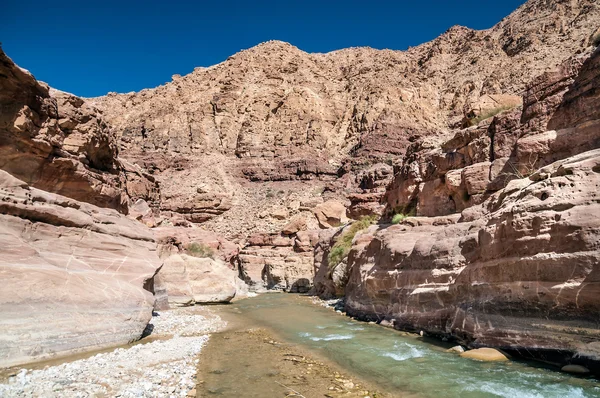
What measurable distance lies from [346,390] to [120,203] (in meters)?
14.7

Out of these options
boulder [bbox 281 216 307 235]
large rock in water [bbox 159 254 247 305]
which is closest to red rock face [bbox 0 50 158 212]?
large rock in water [bbox 159 254 247 305]

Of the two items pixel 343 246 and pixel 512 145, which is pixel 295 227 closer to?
pixel 343 246

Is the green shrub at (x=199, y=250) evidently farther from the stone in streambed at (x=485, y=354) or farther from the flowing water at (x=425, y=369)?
the stone in streambed at (x=485, y=354)

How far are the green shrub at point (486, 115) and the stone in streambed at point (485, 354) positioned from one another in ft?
29.8

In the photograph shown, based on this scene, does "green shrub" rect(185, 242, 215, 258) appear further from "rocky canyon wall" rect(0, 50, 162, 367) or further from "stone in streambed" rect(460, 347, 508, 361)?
"stone in streambed" rect(460, 347, 508, 361)

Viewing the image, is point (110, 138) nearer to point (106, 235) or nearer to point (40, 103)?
point (40, 103)

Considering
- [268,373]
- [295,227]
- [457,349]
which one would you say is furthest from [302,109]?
[268,373]

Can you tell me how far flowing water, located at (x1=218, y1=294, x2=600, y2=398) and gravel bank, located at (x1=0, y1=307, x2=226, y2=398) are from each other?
2.91 m

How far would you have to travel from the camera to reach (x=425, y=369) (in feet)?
21.3

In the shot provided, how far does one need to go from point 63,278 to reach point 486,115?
14.2m

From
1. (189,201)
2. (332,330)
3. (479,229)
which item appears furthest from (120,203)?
(189,201)

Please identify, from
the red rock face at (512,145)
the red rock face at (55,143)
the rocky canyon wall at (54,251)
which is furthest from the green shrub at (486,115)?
the red rock face at (55,143)

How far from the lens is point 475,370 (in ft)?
20.6

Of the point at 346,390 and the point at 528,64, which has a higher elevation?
the point at 528,64
